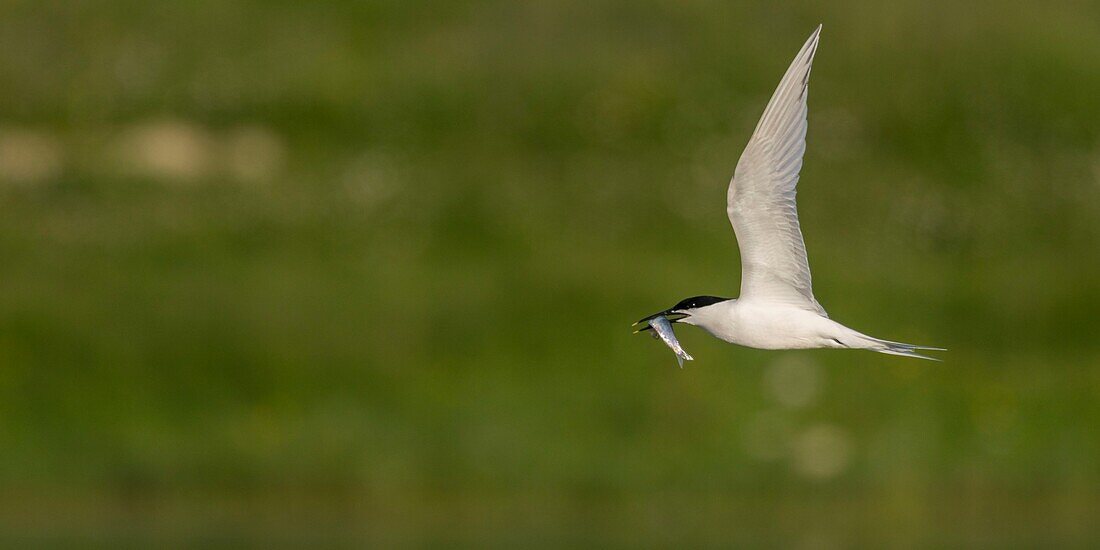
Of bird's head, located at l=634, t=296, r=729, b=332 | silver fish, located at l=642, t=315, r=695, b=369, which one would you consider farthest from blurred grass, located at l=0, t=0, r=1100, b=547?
silver fish, located at l=642, t=315, r=695, b=369

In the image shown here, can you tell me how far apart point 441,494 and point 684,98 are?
38.8 feet

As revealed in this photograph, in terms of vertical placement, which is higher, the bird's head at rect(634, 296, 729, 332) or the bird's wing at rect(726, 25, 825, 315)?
the bird's wing at rect(726, 25, 825, 315)

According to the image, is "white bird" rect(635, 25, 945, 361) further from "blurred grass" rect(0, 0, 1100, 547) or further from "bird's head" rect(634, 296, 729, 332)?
"blurred grass" rect(0, 0, 1100, 547)

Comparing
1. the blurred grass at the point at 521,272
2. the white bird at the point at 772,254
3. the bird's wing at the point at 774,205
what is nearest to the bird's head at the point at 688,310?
the white bird at the point at 772,254

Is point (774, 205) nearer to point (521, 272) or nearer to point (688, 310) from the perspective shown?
point (688, 310)

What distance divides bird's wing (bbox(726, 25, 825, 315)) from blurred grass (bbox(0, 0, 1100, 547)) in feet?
40.7

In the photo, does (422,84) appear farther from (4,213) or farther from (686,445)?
(686,445)

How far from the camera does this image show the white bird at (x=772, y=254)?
13797 mm

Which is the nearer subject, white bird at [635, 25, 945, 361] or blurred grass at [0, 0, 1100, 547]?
white bird at [635, 25, 945, 361]

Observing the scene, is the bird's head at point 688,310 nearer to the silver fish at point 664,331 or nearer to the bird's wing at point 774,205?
Result: the silver fish at point 664,331

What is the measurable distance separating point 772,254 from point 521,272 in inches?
715

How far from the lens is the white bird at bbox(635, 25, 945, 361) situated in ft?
45.3

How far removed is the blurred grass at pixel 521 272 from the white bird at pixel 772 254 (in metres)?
12.4

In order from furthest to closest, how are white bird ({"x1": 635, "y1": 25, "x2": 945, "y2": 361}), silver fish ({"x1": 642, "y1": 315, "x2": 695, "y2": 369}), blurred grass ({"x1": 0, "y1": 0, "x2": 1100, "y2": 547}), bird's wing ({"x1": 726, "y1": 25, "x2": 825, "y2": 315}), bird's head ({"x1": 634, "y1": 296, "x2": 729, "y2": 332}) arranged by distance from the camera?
blurred grass ({"x1": 0, "y1": 0, "x2": 1100, "y2": 547})
bird's head ({"x1": 634, "y1": 296, "x2": 729, "y2": 332})
bird's wing ({"x1": 726, "y1": 25, "x2": 825, "y2": 315})
white bird ({"x1": 635, "y1": 25, "x2": 945, "y2": 361})
silver fish ({"x1": 642, "y1": 315, "x2": 695, "y2": 369})
